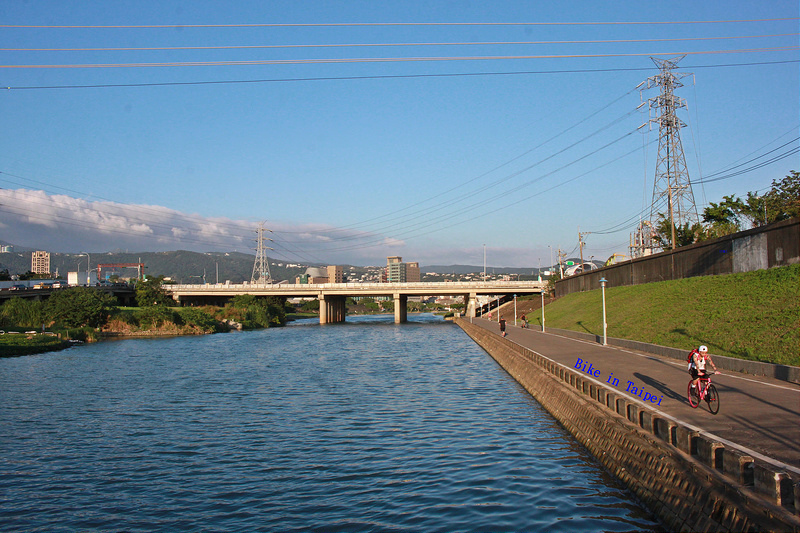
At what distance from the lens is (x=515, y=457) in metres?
16.2

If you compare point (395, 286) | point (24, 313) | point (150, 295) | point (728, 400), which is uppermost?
point (395, 286)

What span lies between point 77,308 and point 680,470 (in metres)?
70.9

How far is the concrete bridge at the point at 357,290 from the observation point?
3971 inches

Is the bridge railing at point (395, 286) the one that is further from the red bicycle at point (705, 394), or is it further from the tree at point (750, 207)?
the red bicycle at point (705, 394)

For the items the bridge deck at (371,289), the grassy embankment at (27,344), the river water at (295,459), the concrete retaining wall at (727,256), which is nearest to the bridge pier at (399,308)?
the bridge deck at (371,289)

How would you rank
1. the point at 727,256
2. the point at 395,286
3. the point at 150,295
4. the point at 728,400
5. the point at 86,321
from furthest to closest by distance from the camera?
the point at 395,286 < the point at 150,295 < the point at 86,321 < the point at 727,256 < the point at 728,400

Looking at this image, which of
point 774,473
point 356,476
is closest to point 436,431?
point 356,476

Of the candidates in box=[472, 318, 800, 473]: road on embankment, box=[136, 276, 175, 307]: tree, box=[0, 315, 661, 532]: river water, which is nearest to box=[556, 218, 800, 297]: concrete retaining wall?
box=[472, 318, 800, 473]: road on embankment

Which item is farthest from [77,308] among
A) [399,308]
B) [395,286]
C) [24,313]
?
[399,308]

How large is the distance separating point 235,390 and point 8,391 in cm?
1034

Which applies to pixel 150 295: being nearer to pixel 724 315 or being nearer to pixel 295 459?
pixel 724 315

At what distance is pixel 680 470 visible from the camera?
10.8 meters

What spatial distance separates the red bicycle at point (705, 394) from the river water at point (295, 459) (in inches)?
119

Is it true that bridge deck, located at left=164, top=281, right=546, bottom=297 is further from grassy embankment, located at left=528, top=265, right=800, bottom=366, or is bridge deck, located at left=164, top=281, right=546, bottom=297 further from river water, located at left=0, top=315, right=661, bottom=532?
river water, located at left=0, top=315, right=661, bottom=532
